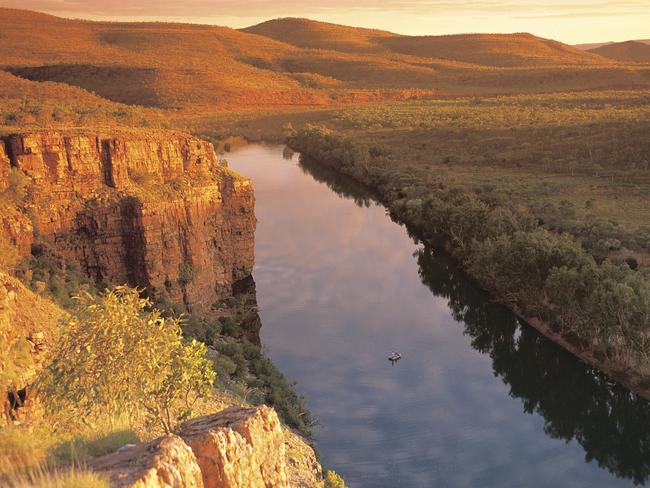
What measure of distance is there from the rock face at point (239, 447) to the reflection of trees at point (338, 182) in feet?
173

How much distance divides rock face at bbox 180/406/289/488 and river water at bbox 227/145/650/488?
12466mm

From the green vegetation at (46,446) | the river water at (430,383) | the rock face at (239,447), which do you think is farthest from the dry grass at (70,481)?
the river water at (430,383)

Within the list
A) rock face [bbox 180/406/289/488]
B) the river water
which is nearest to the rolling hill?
the river water

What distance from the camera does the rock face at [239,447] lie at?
9.52 metres

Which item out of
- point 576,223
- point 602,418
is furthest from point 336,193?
point 602,418

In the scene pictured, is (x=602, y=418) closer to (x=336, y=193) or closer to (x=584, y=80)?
(x=336, y=193)

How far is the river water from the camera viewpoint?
23734 mm

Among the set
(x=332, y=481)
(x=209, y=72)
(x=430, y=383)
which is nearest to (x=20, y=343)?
(x=332, y=481)

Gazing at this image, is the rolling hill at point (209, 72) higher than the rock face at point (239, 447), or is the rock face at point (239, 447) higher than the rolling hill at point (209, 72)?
the rolling hill at point (209, 72)

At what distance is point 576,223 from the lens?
151ft

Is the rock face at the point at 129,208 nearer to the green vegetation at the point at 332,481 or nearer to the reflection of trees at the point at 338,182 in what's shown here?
the green vegetation at the point at 332,481

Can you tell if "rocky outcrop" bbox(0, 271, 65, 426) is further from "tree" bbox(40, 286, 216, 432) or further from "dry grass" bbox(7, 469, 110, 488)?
"dry grass" bbox(7, 469, 110, 488)

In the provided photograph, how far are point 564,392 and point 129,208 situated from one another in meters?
20.3

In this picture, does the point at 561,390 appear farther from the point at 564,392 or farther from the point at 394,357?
the point at 394,357
